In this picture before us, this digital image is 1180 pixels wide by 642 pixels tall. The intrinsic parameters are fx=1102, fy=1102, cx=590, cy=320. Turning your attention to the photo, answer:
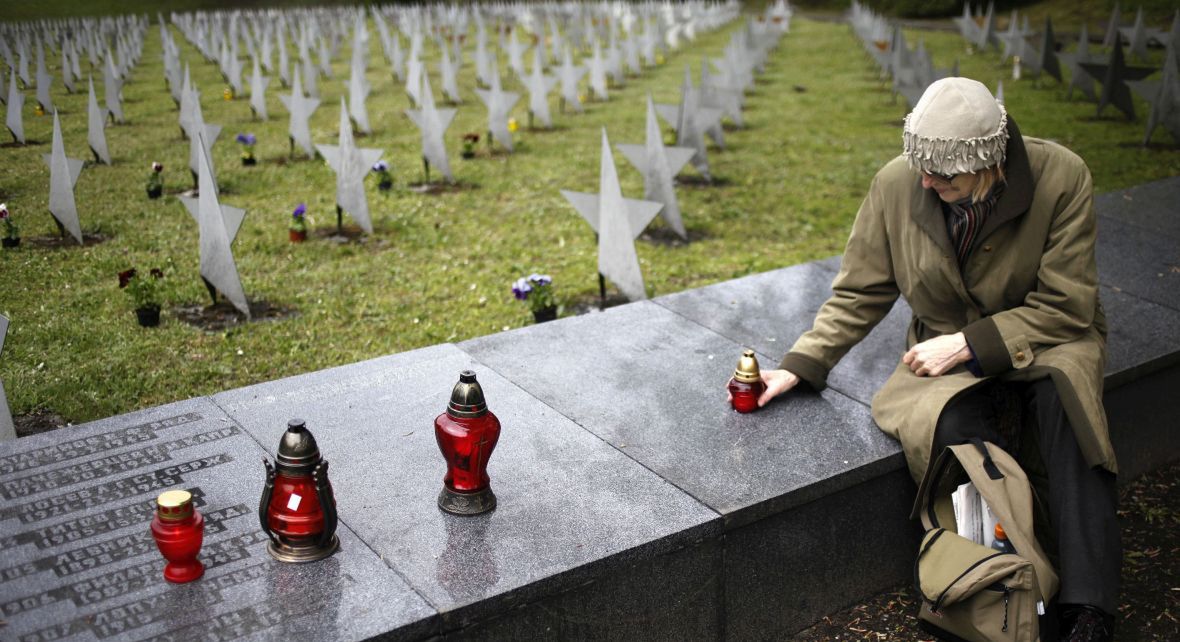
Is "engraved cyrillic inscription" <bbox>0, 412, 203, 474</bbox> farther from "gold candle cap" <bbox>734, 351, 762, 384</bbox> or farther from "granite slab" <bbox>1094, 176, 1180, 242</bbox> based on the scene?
"granite slab" <bbox>1094, 176, 1180, 242</bbox>

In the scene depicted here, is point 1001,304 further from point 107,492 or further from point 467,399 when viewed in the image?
point 107,492

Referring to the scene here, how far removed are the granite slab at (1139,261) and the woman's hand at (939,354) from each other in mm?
2046

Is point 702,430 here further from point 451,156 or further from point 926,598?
point 451,156

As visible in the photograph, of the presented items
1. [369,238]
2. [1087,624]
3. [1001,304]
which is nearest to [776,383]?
[1001,304]

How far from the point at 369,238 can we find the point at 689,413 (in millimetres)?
3852

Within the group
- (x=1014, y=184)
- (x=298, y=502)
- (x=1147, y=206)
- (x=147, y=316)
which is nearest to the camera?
(x=298, y=502)

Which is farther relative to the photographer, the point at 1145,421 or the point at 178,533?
the point at 1145,421

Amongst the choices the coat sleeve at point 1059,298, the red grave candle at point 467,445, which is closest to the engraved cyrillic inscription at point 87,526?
the red grave candle at point 467,445

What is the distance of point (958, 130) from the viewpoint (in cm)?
322

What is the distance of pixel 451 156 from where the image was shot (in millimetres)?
9758

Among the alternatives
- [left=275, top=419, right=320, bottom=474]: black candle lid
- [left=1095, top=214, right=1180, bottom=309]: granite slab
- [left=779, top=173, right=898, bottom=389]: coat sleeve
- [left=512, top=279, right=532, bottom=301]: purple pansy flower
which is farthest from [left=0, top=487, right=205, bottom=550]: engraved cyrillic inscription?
[left=1095, top=214, right=1180, bottom=309]: granite slab

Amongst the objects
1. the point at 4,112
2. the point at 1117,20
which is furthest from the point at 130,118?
the point at 1117,20

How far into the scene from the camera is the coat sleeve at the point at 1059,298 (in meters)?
3.36

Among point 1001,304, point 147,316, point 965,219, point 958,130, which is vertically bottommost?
point 147,316
